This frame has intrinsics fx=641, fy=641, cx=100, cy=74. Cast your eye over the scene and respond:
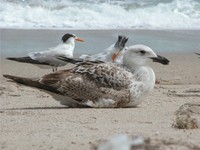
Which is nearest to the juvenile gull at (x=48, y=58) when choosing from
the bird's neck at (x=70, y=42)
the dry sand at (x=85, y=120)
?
the bird's neck at (x=70, y=42)

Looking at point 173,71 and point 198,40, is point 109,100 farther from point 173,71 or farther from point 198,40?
point 198,40

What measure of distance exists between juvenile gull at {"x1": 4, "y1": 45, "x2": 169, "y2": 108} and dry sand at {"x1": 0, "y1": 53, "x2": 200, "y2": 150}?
17 centimetres

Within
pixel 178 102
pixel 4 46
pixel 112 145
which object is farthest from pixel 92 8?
pixel 112 145

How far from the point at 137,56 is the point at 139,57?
0.03m

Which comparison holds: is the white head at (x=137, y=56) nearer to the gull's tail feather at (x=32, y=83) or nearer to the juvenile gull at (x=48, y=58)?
the gull's tail feather at (x=32, y=83)

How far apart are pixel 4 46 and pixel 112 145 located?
1076cm

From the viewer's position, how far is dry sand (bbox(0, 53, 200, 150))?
4961mm

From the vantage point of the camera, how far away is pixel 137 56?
289 inches

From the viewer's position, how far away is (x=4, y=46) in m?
13.3

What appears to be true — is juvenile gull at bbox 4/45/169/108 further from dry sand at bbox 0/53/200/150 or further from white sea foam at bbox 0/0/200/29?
white sea foam at bbox 0/0/200/29

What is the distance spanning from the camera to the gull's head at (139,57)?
730 cm

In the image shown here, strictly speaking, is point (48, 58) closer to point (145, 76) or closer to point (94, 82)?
point (94, 82)

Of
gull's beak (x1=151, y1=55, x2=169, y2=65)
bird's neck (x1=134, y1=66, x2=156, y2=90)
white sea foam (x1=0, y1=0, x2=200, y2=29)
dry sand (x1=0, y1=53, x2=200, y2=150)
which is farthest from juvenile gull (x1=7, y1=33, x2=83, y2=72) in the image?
white sea foam (x1=0, y1=0, x2=200, y2=29)

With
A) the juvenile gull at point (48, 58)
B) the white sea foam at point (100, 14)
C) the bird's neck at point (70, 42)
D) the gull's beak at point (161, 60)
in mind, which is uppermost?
the gull's beak at point (161, 60)
